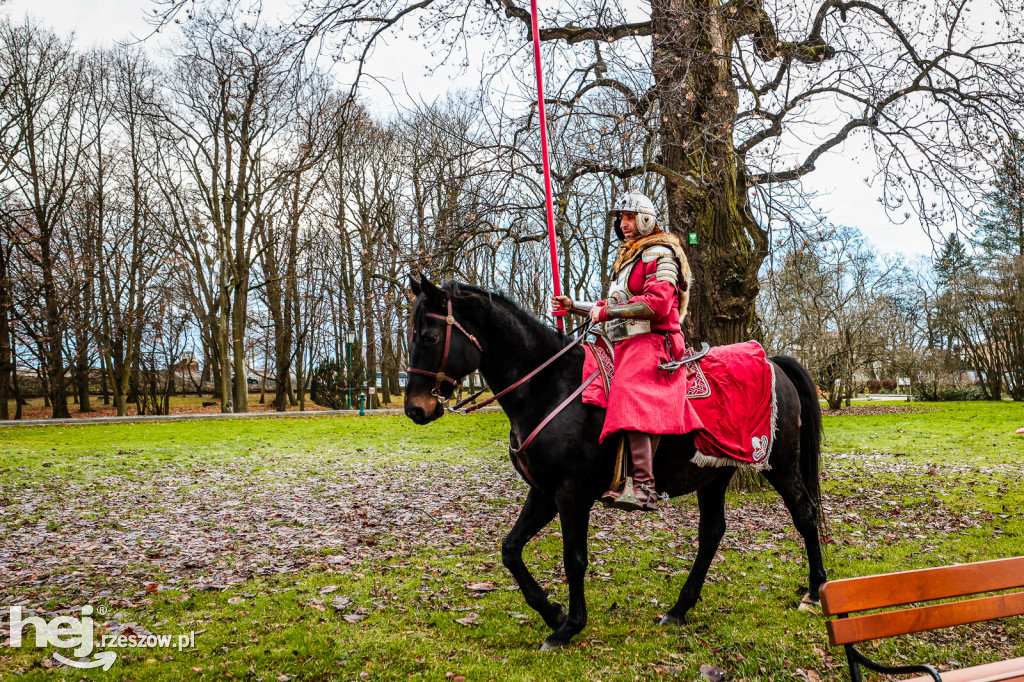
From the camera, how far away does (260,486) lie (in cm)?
1133

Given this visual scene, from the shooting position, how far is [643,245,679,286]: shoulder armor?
450 cm

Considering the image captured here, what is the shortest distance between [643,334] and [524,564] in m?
1.92

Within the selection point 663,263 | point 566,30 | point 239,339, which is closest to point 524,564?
point 663,263

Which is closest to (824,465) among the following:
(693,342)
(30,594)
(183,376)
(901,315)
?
(693,342)

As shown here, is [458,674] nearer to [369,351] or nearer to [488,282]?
[488,282]

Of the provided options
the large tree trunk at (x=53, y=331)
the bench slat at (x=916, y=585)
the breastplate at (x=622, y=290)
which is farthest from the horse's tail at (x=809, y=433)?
the large tree trunk at (x=53, y=331)

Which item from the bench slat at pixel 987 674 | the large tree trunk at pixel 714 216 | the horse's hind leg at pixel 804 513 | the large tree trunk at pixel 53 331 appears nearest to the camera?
the bench slat at pixel 987 674

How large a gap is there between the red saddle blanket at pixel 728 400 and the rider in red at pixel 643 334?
14 cm

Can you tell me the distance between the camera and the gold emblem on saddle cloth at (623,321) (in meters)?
4.57

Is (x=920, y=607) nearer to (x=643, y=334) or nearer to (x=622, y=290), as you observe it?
(x=643, y=334)

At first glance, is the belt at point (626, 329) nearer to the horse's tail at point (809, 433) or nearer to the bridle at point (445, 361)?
the bridle at point (445, 361)

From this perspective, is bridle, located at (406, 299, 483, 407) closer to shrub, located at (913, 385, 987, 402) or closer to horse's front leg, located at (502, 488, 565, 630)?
horse's front leg, located at (502, 488, 565, 630)

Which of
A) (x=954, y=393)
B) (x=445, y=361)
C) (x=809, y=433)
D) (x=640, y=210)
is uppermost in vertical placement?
(x=640, y=210)

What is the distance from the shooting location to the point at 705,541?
5184 millimetres
